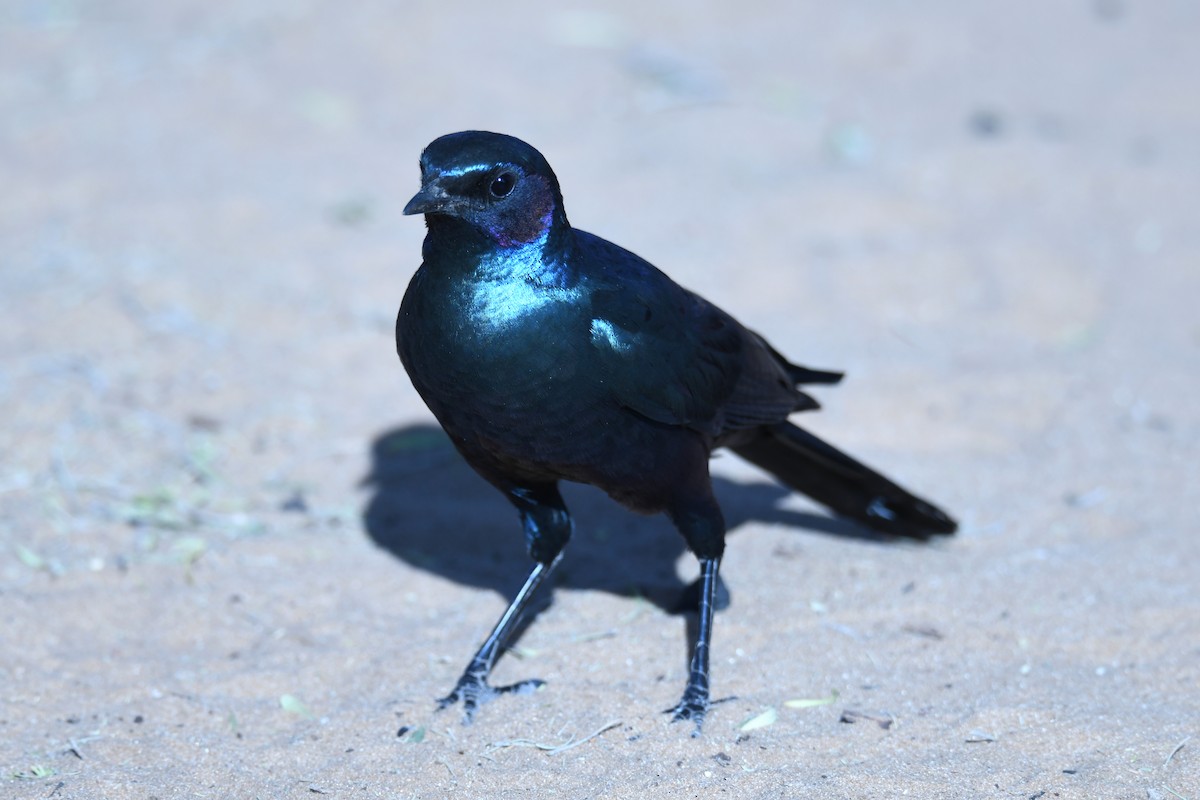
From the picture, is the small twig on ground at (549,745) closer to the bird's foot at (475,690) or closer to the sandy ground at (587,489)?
the sandy ground at (587,489)

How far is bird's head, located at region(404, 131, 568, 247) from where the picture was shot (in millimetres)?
2988

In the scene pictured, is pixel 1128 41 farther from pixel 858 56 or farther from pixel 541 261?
pixel 541 261

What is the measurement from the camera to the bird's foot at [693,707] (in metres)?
3.39

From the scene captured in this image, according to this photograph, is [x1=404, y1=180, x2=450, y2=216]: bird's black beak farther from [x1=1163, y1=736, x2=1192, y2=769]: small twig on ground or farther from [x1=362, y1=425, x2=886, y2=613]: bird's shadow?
[x1=1163, y1=736, x2=1192, y2=769]: small twig on ground

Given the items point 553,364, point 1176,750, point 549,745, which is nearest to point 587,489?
point 549,745

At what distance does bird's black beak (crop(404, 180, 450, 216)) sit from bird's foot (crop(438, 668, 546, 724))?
134 centimetres

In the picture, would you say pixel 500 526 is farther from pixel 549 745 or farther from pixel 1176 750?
pixel 1176 750

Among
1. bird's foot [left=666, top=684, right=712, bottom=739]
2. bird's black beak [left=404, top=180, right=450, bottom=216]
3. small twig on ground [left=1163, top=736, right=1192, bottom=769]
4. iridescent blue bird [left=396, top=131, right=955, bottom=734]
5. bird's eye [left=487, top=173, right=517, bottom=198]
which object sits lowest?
bird's foot [left=666, top=684, right=712, bottom=739]

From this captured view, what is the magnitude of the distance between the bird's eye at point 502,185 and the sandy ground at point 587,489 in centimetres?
139

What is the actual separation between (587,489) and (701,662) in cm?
140

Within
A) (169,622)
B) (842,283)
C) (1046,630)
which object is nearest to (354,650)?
(169,622)

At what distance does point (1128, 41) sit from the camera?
8.20m

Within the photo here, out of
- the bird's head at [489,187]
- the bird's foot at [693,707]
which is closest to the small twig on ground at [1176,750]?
the bird's foot at [693,707]

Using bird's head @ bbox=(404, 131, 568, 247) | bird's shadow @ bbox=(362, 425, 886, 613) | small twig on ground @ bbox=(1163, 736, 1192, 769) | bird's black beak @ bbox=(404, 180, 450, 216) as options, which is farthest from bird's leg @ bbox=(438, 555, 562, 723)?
small twig on ground @ bbox=(1163, 736, 1192, 769)
